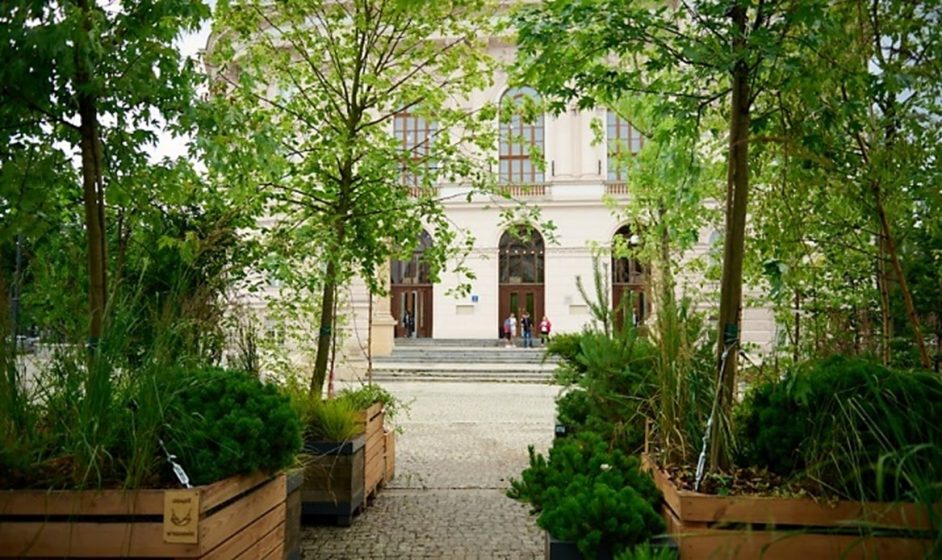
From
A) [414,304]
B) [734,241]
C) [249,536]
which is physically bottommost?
[249,536]

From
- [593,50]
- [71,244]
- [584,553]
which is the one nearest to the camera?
[584,553]

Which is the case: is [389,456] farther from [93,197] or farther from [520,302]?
[520,302]

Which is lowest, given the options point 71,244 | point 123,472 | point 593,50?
point 123,472

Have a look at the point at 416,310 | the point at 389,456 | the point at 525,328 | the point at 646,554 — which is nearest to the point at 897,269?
the point at 646,554

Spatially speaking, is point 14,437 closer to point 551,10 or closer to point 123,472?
point 123,472

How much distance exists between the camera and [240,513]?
2934 millimetres

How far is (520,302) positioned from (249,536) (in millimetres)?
30500

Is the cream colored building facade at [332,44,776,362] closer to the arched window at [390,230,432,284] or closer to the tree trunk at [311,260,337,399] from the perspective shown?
the arched window at [390,230,432,284]

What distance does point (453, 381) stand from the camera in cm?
2188

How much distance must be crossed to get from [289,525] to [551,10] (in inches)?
110

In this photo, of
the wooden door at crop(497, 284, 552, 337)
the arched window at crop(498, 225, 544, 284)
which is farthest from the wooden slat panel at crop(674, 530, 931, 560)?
the arched window at crop(498, 225, 544, 284)

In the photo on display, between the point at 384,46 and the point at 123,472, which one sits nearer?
the point at 123,472

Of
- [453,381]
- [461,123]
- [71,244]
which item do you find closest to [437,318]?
[453,381]

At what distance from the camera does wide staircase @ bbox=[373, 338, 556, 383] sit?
73.6ft
